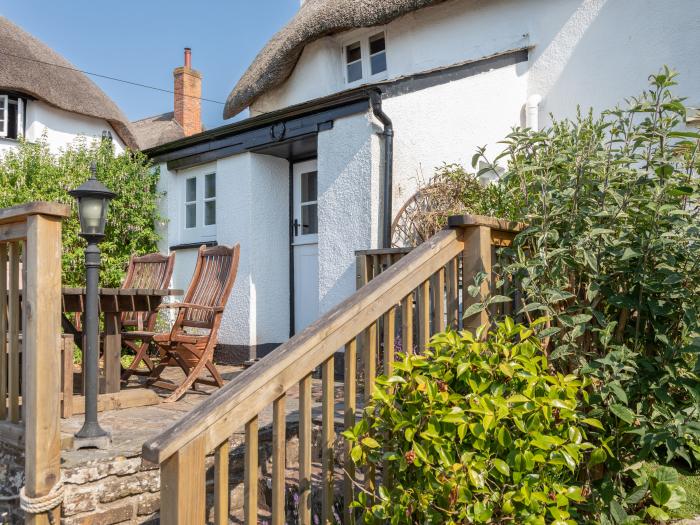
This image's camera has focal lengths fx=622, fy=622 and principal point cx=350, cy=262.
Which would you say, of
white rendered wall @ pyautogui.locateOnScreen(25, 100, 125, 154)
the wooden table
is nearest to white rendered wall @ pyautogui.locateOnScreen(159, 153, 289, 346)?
the wooden table

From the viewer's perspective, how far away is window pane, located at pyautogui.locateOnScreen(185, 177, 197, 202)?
7.71 m

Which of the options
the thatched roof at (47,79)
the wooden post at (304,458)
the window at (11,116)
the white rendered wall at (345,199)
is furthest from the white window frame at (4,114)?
the wooden post at (304,458)

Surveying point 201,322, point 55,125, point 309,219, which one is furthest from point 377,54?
point 55,125

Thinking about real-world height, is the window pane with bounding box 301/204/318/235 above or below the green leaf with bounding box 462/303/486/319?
above

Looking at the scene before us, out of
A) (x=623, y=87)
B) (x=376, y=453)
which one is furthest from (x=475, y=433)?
(x=623, y=87)

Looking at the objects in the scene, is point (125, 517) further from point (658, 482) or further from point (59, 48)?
point (59, 48)

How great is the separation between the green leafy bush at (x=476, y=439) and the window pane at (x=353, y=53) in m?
6.85

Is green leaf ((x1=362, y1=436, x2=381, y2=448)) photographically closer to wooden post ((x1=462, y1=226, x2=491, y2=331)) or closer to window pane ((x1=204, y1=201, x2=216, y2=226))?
wooden post ((x1=462, y1=226, x2=491, y2=331))

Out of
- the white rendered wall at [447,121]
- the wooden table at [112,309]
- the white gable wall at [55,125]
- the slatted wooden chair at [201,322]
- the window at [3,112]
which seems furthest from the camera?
the white gable wall at [55,125]

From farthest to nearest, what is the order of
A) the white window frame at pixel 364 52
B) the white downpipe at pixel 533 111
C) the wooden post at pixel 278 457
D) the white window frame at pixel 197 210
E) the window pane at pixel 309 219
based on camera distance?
the white window frame at pixel 364 52, the white window frame at pixel 197 210, the window pane at pixel 309 219, the white downpipe at pixel 533 111, the wooden post at pixel 278 457

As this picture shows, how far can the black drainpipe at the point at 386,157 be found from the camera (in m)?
5.49

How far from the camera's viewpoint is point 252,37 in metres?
22.9

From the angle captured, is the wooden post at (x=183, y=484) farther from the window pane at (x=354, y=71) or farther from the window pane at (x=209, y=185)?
the window pane at (x=354, y=71)

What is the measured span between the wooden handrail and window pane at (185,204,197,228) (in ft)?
18.6
